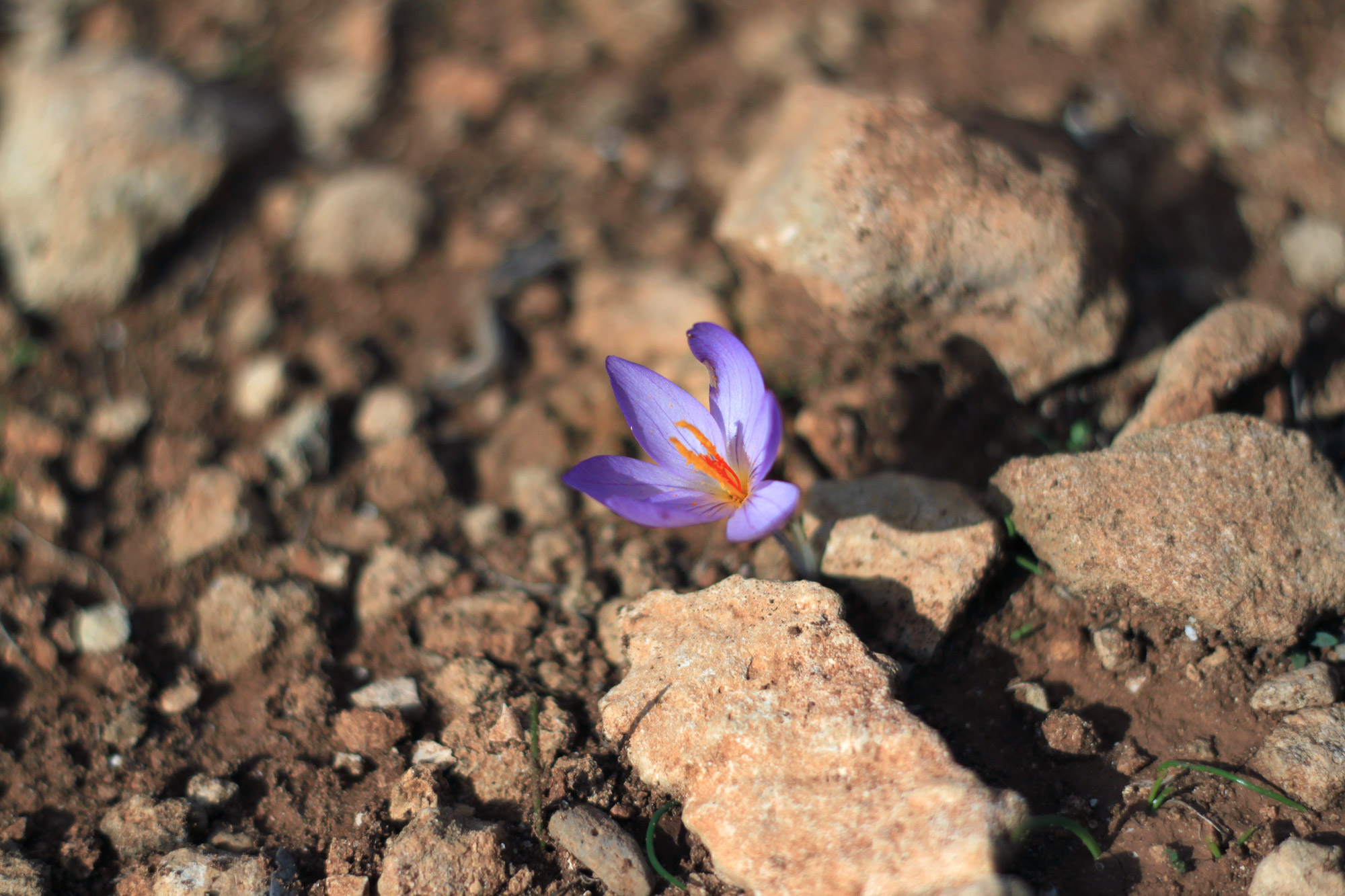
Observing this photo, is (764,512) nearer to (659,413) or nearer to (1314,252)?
(659,413)

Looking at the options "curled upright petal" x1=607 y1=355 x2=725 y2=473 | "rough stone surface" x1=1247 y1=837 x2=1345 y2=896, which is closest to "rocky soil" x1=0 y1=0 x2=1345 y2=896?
"rough stone surface" x1=1247 y1=837 x2=1345 y2=896

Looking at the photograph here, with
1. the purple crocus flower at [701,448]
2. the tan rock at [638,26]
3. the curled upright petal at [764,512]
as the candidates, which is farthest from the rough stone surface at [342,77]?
the curled upright petal at [764,512]

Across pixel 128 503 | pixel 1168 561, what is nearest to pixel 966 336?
pixel 1168 561

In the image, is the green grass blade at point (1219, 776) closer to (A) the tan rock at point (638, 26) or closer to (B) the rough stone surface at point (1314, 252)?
(B) the rough stone surface at point (1314, 252)

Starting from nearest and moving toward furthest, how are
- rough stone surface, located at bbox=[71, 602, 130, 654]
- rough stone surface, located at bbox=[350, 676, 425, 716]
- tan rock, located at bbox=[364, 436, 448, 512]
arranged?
rough stone surface, located at bbox=[350, 676, 425, 716] < rough stone surface, located at bbox=[71, 602, 130, 654] < tan rock, located at bbox=[364, 436, 448, 512]

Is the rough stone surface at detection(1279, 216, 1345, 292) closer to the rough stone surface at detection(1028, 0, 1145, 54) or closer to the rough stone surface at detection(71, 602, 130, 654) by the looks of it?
the rough stone surface at detection(1028, 0, 1145, 54)

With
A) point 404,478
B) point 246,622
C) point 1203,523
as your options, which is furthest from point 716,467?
point 246,622
